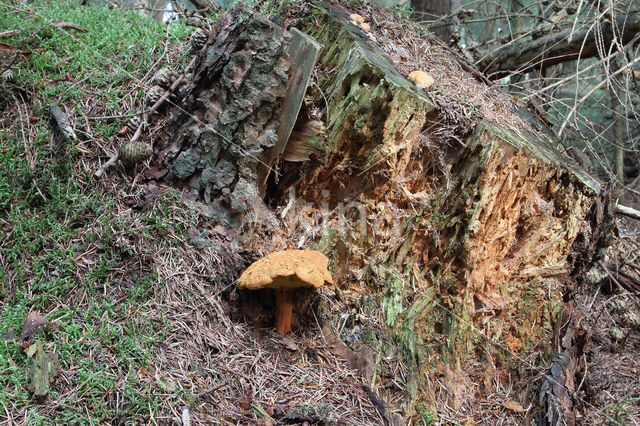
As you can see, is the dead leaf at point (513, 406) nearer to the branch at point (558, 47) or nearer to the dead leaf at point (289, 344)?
the dead leaf at point (289, 344)

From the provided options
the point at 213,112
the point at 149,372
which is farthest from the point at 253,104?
the point at 149,372

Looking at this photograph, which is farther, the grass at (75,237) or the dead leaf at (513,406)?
the dead leaf at (513,406)

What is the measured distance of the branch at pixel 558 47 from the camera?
5.12 m

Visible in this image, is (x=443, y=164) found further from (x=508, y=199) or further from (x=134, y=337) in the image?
(x=134, y=337)

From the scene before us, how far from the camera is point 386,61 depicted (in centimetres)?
330

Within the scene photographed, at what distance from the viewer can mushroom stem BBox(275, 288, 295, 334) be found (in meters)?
2.79

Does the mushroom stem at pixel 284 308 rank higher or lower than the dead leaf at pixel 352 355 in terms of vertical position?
higher

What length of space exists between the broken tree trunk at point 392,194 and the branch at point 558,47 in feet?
7.53

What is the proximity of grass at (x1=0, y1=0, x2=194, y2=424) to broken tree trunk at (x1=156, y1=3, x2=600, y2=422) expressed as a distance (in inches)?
21.7

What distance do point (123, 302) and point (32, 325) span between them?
17.2 inches

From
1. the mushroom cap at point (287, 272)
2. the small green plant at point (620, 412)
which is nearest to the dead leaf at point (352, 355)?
the mushroom cap at point (287, 272)

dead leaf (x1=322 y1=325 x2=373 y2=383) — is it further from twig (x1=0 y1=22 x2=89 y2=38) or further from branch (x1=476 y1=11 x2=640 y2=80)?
branch (x1=476 y1=11 x2=640 y2=80)

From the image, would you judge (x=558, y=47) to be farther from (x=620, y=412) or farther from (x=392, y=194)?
(x=620, y=412)

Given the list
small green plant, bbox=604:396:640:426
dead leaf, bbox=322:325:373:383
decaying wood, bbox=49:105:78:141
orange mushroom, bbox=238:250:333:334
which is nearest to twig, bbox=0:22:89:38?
decaying wood, bbox=49:105:78:141
